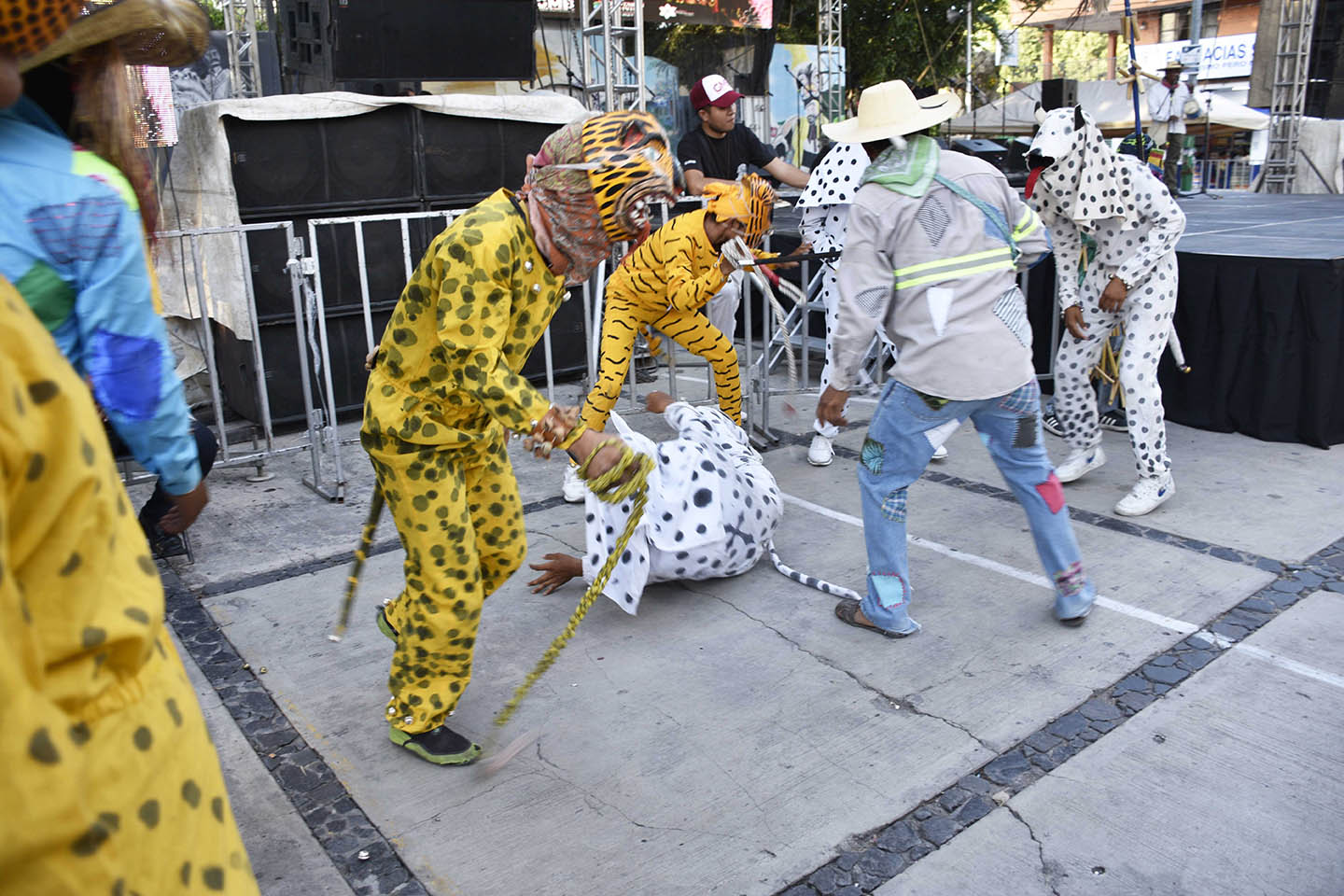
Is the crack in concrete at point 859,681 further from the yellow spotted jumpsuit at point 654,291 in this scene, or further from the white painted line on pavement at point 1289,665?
the yellow spotted jumpsuit at point 654,291

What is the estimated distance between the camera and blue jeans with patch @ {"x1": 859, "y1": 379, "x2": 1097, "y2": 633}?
3709 millimetres

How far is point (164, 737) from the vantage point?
46.9 inches

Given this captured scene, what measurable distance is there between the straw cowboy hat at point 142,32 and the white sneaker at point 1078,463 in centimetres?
467

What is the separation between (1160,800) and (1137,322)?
292cm

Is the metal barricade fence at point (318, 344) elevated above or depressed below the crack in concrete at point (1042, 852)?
above

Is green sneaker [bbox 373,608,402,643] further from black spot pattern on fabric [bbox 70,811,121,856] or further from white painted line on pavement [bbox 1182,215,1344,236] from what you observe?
white painted line on pavement [bbox 1182,215,1344,236]

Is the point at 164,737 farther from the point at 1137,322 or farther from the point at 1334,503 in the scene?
the point at 1334,503

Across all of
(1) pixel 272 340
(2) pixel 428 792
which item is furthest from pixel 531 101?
(2) pixel 428 792

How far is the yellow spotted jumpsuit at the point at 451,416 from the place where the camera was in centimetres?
269

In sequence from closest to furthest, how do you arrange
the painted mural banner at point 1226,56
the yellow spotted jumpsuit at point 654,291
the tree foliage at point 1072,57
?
the yellow spotted jumpsuit at point 654,291
the painted mural banner at point 1226,56
the tree foliage at point 1072,57

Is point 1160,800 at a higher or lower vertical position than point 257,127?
lower

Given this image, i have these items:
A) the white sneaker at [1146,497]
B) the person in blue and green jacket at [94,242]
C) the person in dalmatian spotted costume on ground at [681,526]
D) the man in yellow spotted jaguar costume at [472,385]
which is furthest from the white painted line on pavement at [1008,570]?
the person in blue and green jacket at [94,242]

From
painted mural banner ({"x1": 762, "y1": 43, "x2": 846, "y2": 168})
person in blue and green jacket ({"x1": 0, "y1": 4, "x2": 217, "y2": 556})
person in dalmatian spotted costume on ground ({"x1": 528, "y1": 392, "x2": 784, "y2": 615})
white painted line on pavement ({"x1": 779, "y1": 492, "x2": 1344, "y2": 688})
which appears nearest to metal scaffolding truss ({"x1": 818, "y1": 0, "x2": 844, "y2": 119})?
painted mural banner ({"x1": 762, "y1": 43, "x2": 846, "y2": 168})

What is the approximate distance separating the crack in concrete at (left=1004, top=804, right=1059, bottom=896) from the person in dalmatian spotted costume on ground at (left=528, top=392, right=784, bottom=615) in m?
1.62
